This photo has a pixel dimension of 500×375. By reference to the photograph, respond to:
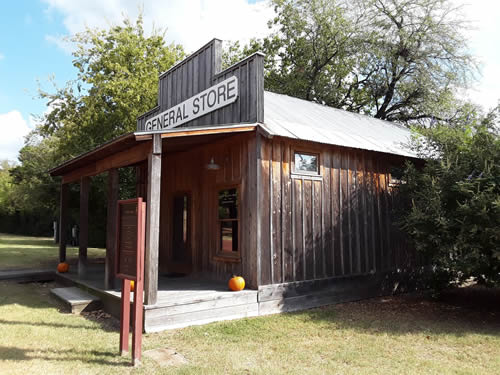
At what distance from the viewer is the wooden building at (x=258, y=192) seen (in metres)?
7.10

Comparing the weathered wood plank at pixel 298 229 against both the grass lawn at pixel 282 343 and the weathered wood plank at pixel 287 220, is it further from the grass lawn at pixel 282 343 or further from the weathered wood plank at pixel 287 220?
the grass lawn at pixel 282 343

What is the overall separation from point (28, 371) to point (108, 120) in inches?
519

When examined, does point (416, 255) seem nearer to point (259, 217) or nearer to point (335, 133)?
point (335, 133)

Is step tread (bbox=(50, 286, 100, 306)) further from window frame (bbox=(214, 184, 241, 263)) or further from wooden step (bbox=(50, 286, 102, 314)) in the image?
window frame (bbox=(214, 184, 241, 263))

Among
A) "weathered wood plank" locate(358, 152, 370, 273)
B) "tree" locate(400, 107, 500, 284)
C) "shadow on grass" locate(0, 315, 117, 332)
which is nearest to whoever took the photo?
"shadow on grass" locate(0, 315, 117, 332)

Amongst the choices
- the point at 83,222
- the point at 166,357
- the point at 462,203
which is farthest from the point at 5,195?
Result: the point at 462,203

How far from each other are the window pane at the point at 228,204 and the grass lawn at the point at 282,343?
2306 millimetres

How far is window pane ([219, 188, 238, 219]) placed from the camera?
7.94 meters

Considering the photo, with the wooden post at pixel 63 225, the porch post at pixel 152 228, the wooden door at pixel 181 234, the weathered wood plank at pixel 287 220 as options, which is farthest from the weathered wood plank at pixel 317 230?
the wooden post at pixel 63 225

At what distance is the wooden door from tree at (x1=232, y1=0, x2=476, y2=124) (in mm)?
13932

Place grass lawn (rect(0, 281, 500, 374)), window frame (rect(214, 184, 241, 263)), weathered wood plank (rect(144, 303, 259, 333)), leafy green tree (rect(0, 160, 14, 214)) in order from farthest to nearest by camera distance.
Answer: leafy green tree (rect(0, 160, 14, 214)), window frame (rect(214, 184, 241, 263)), weathered wood plank (rect(144, 303, 259, 333)), grass lawn (rect(0, 281, 500, 374))

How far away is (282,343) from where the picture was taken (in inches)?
211

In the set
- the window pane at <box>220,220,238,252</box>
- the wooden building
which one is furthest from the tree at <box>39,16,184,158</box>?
the window pane at <box>220,220,238,252</box>

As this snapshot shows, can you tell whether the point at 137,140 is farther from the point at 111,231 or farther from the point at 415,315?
the point at 415,315
